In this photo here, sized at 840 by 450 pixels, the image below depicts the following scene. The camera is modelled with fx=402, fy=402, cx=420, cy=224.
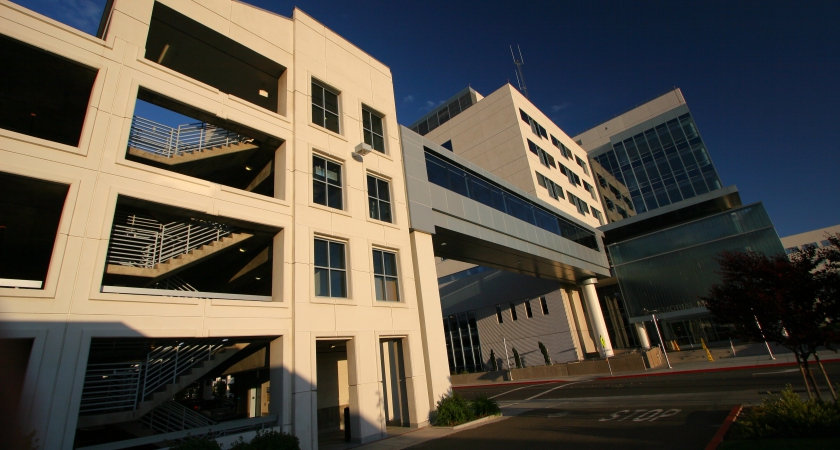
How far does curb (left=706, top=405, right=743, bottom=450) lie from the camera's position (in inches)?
308

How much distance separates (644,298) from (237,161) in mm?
32881

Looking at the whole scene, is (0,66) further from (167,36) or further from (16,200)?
(167,36)

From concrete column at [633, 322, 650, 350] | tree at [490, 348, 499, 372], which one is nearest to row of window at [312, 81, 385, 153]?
tree at [490, 348, 499, 372]

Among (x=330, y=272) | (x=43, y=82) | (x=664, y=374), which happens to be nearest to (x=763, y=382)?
(x=664, y=374)

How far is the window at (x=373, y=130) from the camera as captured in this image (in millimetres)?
18297

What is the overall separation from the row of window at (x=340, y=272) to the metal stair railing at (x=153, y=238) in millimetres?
3114

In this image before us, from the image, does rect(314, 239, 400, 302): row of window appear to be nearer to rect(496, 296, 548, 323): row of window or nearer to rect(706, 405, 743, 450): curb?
rect(706, 405, 743, 450): curb

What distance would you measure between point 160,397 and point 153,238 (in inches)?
188

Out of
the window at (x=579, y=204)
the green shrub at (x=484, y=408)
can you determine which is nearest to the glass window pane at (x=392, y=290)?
the green shrub at (x=484, y=408)

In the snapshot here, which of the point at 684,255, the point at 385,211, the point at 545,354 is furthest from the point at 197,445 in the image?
the point at 684,255

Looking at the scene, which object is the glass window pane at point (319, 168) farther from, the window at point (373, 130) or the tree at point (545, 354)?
the tree at point (545, 354)

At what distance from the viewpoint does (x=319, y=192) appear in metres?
15.1

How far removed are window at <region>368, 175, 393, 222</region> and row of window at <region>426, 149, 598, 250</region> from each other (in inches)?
121

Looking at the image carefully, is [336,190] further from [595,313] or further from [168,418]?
[595,313]
